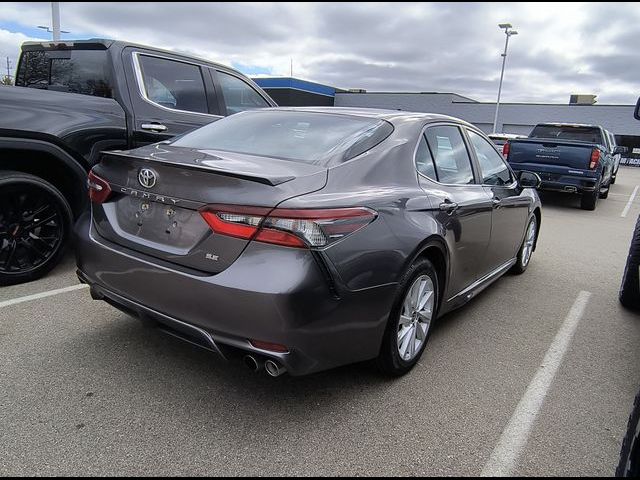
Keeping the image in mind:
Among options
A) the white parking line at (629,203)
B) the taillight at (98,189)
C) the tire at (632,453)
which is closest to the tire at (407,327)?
the tire at (632,453)

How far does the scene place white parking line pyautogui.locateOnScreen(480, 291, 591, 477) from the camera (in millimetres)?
2316

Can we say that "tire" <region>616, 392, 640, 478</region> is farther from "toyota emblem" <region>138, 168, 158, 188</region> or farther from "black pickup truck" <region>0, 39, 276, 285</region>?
"black pickup truck" <region>0, 39, 276, 285</region>

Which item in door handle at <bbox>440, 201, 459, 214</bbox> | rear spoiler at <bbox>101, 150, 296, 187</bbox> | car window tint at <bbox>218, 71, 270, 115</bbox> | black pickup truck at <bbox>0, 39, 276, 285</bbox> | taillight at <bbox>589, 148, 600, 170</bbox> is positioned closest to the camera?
rear spoiler at <bbox>101, 150, 296, 187</bbox>

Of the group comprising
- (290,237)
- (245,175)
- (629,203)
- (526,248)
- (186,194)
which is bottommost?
(629,203)

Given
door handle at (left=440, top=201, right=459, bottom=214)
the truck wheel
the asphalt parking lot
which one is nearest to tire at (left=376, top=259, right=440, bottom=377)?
the asphalt parking lot

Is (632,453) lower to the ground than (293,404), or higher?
higher

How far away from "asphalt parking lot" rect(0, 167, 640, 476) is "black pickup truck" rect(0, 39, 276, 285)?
516mm

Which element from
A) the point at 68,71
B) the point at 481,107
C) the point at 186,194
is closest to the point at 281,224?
the point at 186,194

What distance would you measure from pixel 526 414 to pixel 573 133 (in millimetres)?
11759

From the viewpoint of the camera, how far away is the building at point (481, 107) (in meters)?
41.0

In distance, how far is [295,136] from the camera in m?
3.16

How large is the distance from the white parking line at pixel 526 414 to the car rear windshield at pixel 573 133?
10.0m

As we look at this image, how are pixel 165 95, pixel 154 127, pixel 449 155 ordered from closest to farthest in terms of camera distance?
1. pixel 449 155
2. pixel 154 127
3. pixel 165 95

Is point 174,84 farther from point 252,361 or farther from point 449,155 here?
point 252,361
